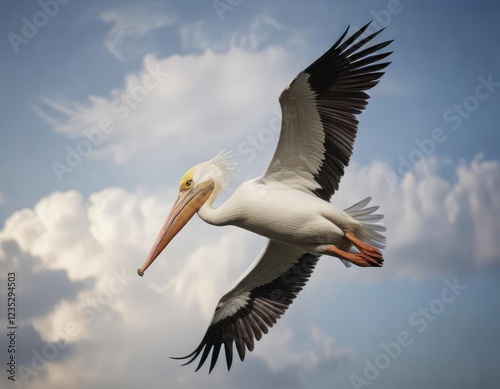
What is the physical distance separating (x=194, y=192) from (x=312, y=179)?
4.19ft

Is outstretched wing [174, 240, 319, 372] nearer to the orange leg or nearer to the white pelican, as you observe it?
the white pelican

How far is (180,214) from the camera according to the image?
24.1 ft

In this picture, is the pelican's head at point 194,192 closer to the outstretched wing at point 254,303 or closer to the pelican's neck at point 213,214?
the pelican's neck at point 213,214

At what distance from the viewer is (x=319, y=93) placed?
6660 millimetres

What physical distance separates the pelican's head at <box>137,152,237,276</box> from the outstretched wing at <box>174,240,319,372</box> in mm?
1067

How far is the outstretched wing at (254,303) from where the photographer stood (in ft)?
25.8

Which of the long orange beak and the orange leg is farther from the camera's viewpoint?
the long orange beak

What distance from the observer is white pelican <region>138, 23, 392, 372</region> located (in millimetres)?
6621

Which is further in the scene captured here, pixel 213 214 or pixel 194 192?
pixel 194 192

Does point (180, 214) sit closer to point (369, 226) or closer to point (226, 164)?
point (226, 164)

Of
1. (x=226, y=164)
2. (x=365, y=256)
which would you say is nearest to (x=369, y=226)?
(x=365, y=256)

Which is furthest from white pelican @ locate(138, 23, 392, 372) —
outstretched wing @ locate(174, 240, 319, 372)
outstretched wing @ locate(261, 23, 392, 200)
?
outstretched wing @ locate(174, 240, 319, 372)

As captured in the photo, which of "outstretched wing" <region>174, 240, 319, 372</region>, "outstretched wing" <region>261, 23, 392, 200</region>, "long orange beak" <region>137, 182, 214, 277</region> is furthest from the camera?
"outstretched wing" <region>174, 240, 319, 372</region>

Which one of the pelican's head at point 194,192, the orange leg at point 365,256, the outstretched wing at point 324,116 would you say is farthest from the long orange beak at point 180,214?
the orange leg at point 365,256
